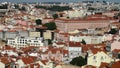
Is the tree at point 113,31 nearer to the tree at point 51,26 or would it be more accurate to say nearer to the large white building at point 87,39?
the large white building at point 87,39

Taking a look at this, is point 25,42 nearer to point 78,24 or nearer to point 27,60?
point 27,60

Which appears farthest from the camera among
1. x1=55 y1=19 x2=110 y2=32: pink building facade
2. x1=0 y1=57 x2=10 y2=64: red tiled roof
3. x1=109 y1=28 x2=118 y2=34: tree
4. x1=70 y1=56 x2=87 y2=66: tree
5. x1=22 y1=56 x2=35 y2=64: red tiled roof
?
x1=55 y1=19 x2=110 y2=32: pink building facade

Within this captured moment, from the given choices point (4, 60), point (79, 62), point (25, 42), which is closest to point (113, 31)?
point (25, 42)

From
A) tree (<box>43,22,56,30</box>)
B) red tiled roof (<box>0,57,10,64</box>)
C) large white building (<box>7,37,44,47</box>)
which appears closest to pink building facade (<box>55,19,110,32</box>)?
tree (<box>43,22,56,30</box>)

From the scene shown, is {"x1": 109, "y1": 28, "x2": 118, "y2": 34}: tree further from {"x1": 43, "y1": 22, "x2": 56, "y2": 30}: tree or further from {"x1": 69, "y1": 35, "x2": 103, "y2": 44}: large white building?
{"x1": 43, "y1": 22, "x2": 56, "y2": 30}: tree

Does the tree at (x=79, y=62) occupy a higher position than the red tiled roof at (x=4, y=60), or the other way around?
the red tiled roof at (x=4, y=60)

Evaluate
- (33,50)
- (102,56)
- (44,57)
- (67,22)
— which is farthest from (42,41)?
(67,22)

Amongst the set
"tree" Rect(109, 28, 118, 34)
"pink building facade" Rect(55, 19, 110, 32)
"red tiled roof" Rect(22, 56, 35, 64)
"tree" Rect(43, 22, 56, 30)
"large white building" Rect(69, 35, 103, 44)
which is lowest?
"pink building facade" Rect(55, 19, 110, 32)

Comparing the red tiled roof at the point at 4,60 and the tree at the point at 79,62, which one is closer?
the red tiled roof at the point at 4,60

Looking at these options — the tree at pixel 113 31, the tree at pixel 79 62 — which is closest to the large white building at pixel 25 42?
the tree at pixel 113 31

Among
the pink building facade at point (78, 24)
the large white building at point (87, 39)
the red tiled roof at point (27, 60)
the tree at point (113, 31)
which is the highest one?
the red tiled roof at point (27, 60)

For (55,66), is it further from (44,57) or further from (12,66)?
(44,57)

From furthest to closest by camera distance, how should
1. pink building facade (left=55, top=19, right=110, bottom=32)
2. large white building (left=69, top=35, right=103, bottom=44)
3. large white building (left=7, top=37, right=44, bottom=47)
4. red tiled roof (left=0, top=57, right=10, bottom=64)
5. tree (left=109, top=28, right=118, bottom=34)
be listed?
pink building facade (left=55, top=19, right=110, bottom=32)
tree (left=109, top=28, right=118, bottom=34)
large white building (left=69, top=35, right=103, bottom=44)
large white building (left=7, top=37, right=44, bottom=47)
red tiled roof (left=0, top=57, right=10, bottom=64)
